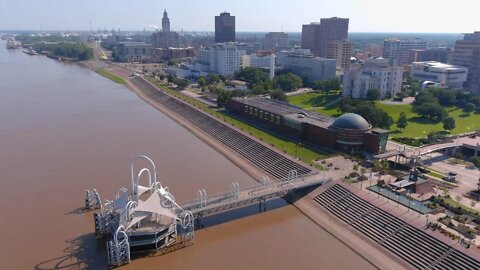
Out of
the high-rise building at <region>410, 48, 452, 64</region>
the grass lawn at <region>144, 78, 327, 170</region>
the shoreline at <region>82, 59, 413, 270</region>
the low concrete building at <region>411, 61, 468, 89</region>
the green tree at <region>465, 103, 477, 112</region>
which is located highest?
the high-rise building at <region>410, 48, 452, 64</region>

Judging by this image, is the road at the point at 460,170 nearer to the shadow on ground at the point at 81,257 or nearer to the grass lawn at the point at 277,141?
the grass lawn at the point at 277,141

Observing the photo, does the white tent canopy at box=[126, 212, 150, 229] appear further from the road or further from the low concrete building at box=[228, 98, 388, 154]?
the road

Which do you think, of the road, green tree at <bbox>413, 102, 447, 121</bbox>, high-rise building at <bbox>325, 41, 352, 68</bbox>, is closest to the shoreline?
the road

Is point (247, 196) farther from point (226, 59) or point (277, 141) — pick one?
point (226, 59)

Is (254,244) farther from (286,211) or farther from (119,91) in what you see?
(119,91)

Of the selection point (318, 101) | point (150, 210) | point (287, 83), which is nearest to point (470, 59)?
point (287, 83)

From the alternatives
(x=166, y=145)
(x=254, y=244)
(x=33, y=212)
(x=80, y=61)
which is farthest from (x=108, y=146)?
(x=80, y=61)
